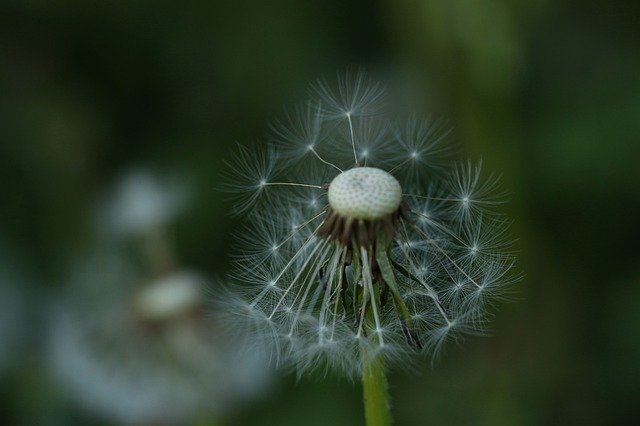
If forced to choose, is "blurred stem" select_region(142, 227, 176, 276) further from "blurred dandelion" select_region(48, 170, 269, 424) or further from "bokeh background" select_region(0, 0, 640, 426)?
"bokeh background" select_region(0, 0, 640, 426)

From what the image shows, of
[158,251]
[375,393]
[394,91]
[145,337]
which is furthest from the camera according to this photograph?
[394,91]

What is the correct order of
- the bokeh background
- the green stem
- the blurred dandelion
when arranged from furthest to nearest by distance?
the bokeh background < the blurred dandelion < the green stem

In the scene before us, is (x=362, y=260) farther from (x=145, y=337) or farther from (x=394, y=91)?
(x=394, y=91)

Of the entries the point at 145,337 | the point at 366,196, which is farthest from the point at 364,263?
the point at 145,337

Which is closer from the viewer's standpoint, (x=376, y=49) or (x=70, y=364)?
(x=70, y=364)

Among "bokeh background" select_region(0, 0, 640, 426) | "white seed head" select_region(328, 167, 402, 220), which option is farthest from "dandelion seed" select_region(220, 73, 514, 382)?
"bokeh background" select_region(0, 0, 640, 426)

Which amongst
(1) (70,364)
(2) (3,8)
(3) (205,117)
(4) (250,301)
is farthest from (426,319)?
(2) (3,8)

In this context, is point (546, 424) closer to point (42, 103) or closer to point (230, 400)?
point (230, 400)
